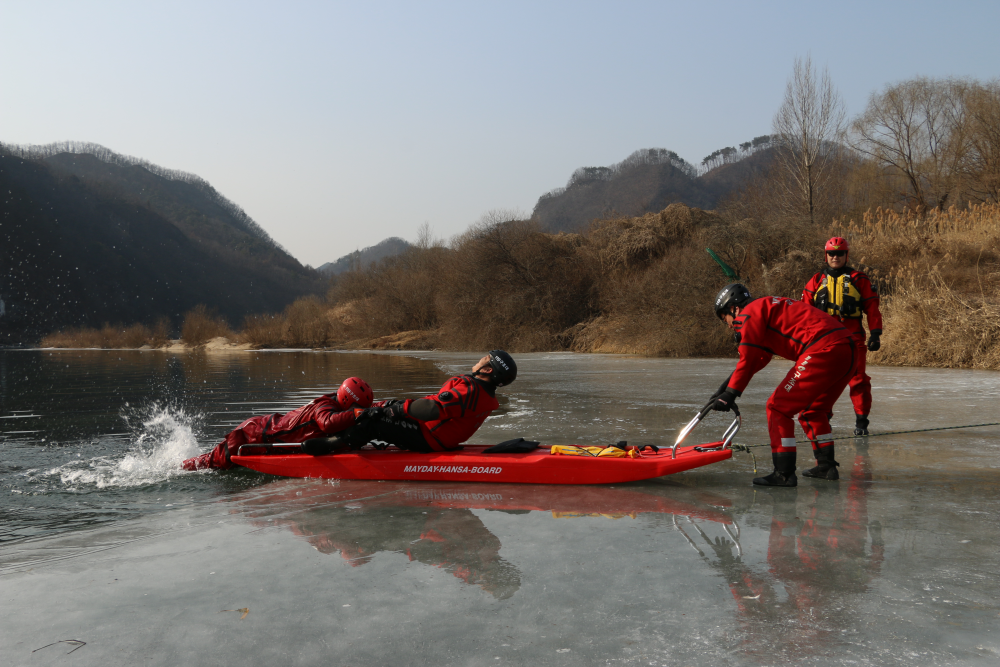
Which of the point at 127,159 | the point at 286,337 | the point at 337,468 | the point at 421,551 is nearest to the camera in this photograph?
the point at 421,551

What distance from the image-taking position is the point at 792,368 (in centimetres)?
482

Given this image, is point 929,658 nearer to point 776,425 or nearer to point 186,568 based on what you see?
point 776,425

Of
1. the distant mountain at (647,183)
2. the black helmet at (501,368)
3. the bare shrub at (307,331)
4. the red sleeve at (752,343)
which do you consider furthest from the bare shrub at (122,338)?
the distant mountain at (647,183)

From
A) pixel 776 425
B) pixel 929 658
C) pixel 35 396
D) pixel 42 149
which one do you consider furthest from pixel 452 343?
pixel 42 149

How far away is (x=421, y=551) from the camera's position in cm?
347

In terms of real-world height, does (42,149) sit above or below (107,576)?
above

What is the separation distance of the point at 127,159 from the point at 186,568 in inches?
6848

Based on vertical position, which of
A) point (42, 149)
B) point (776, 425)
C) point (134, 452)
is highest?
point (42, 149)

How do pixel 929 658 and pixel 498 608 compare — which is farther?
pixel 498 608

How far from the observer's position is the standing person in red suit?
6.66 m

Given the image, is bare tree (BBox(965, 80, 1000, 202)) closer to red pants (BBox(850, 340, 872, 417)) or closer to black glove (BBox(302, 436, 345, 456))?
red pants (BBox(850, 340, 872, 417))

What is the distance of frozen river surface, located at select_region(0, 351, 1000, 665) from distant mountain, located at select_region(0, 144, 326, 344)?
287 ft

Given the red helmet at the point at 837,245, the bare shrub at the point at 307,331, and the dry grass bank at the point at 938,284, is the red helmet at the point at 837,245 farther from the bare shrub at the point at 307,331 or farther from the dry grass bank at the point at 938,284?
the bare shrub at the point at 307,331

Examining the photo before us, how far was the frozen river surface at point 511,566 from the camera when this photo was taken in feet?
7.82
